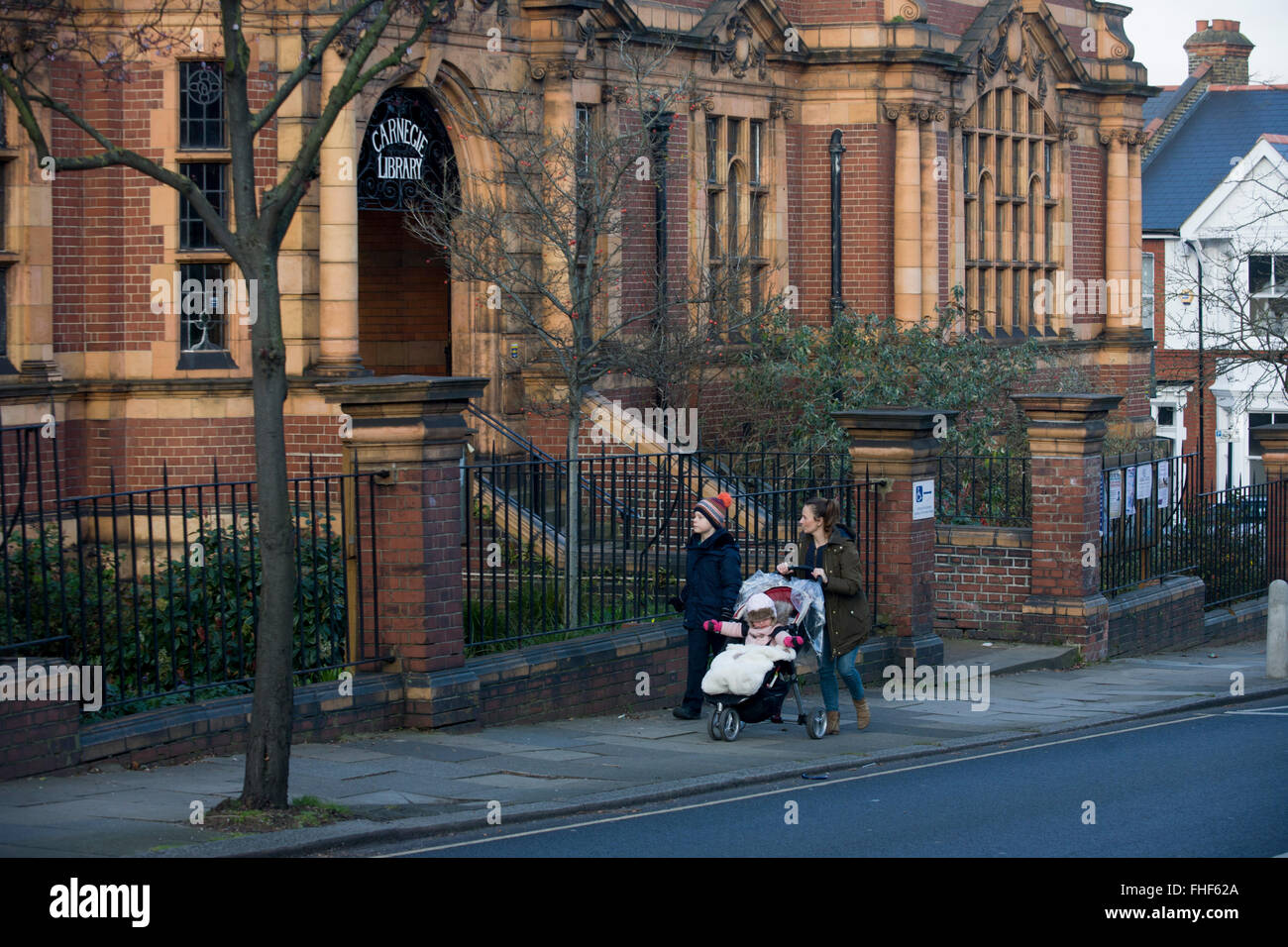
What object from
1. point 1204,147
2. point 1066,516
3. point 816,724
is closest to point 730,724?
point 816,724

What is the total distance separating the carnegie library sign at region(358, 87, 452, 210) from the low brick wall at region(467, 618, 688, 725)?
6.68m

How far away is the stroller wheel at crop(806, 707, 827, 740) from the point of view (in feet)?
42.4

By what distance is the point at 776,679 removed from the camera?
42.1 feet

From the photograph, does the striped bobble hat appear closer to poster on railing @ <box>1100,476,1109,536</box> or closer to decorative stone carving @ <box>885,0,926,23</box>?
poster on railing @ <box>1100,476,1109,536</box>

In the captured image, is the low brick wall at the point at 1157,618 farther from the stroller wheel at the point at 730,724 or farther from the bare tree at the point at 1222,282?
the bare tree at the point at 1222,282

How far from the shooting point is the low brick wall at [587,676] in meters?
12.9

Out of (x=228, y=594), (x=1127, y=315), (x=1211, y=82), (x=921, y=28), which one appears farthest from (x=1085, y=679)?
(x=1211, y=82)

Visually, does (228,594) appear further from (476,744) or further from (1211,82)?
(1211,82)

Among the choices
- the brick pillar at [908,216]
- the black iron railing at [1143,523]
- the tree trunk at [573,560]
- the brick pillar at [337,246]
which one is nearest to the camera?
the tree trunk at [573,560]

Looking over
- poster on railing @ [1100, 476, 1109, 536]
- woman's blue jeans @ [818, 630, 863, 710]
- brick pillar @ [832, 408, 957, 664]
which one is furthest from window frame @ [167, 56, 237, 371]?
poster on railing @ [1100, 476, 1109, 536]

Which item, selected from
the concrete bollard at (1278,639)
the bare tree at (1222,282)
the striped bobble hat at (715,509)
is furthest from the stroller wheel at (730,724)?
the bare tree at (1222,282)

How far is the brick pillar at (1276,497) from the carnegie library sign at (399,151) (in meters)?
10.7

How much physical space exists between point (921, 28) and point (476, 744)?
16.7m

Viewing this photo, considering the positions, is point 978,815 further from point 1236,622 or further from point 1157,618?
point 1236,622
